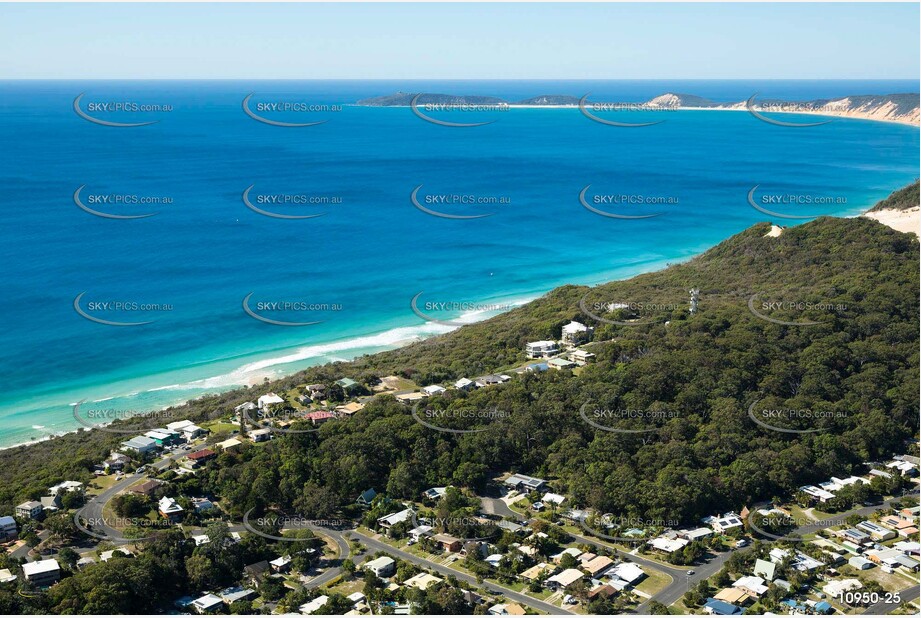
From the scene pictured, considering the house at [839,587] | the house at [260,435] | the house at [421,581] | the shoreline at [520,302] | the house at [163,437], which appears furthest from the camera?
the shoreline at [520,302]

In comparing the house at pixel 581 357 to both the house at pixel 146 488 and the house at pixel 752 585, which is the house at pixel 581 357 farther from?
the house at pixel 146 488

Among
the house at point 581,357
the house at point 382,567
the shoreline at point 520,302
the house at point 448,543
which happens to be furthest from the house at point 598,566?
the shoreline at point 520,302

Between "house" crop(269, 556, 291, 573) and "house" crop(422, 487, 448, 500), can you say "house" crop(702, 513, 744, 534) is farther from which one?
"house" crop(269, 556, 291, 573)

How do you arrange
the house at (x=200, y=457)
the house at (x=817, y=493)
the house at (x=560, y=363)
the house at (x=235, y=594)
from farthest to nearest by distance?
the house at (x=560, y=363), the house at (x=200, y=457), the house at (x=817, y=493), the house at (x=235, y=594)

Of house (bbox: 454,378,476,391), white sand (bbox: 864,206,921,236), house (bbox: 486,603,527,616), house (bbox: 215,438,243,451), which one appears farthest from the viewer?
white sand (bbox: 864,206,921,236)

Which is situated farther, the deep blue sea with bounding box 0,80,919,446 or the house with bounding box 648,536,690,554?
the deep blue sea with bounding box 0,80,919,446

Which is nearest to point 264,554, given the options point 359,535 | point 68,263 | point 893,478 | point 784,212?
point 359,535

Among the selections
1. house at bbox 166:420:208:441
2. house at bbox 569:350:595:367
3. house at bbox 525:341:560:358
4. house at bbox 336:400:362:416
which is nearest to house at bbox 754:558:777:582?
house at bbox 569:350:595:367
